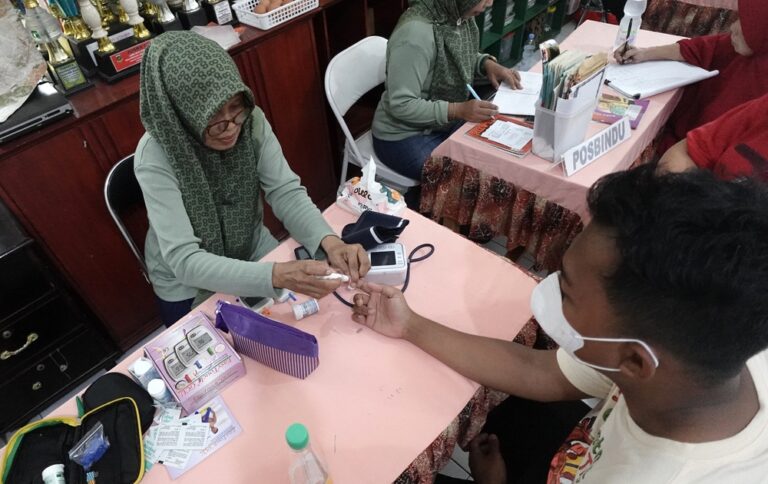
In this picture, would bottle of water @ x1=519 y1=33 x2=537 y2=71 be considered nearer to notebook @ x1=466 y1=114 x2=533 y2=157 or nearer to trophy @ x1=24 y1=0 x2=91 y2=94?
notebook @ x1=466 y1=114 x2=533 y2=157

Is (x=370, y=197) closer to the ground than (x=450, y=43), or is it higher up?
closer to the ground

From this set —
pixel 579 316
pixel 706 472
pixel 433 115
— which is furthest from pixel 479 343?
pixel 433 115

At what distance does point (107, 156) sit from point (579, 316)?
1.62 m

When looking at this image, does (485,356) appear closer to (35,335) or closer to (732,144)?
(732,144)

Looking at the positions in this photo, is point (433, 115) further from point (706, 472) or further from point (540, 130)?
point (706, 472)

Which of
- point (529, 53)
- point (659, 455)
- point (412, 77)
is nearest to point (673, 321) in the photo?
point (659, 455)

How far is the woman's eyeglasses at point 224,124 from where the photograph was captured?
3.85ft

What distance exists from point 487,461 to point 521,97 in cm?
135

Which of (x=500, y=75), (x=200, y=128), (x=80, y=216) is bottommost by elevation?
(x=80, y=216)

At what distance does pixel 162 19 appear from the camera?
5.77 feet

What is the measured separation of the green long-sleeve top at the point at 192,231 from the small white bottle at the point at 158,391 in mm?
279

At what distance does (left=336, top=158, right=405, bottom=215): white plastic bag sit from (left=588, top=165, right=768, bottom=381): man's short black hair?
0.76m

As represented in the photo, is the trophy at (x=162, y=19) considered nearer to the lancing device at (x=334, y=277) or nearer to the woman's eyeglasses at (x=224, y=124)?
the woman's eyeglasses at (x=224, y=124)

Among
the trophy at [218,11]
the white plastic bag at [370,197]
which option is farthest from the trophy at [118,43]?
the white plastic bag at [370,197]
